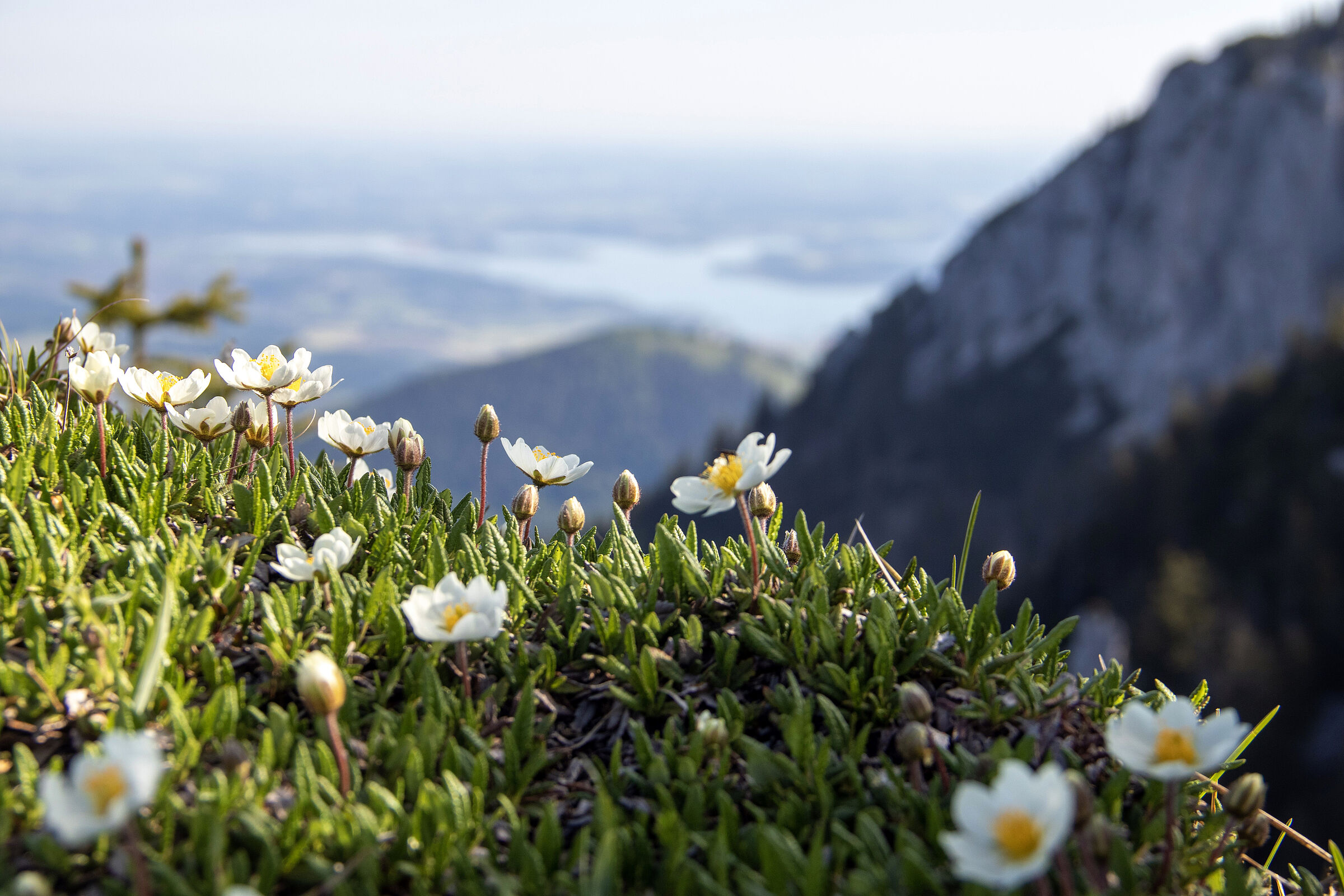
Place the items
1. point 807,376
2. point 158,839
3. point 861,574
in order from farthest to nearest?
1. point 807,376
2. point 861,574
3. point 158,839

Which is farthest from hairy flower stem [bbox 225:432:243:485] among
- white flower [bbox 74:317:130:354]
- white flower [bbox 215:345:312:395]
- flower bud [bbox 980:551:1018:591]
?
flower bud [bbox 980:551:1018:591]

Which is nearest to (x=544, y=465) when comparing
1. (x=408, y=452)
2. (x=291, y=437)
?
(x=408, y=452)

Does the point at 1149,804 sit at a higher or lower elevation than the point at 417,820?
lower

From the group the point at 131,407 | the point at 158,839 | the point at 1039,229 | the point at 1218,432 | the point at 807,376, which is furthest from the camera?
Result: the point at 807,376

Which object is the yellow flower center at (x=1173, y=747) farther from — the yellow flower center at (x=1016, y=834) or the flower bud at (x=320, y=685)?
the flower bud at (x=320, y=685)

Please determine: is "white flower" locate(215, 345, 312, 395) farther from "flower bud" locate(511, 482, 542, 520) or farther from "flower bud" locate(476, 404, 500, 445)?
"flower bud" locate(511, 482, 542, 520)

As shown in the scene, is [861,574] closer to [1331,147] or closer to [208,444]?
[208,444]

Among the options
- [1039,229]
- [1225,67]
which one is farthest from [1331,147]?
[1039,229]
